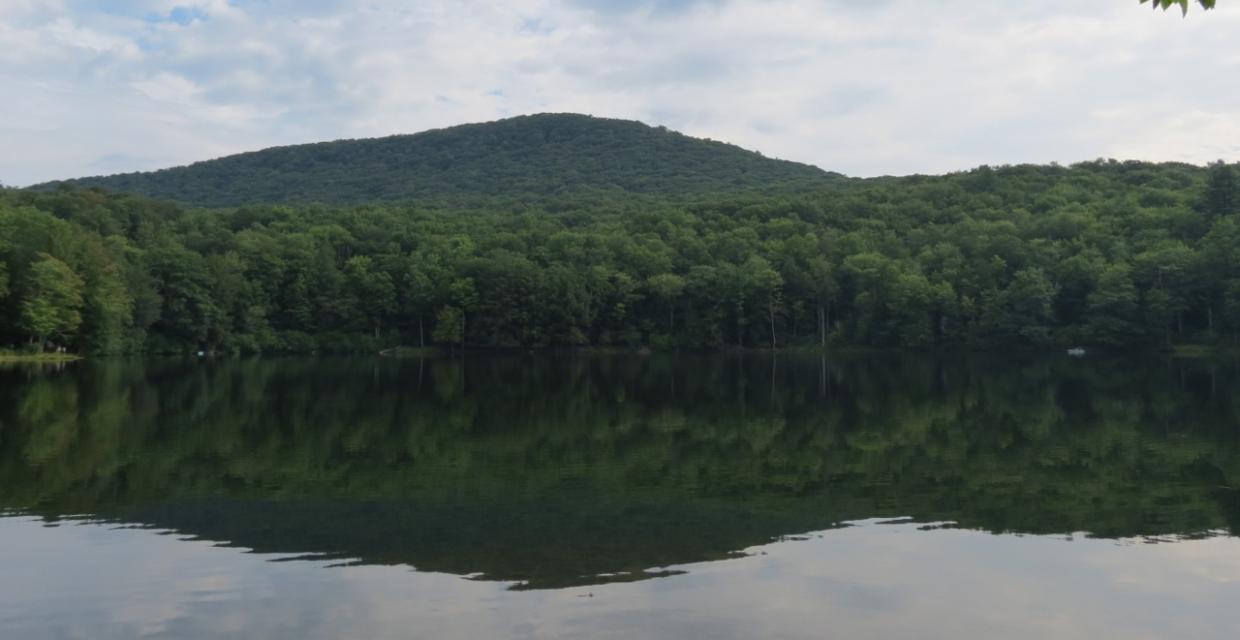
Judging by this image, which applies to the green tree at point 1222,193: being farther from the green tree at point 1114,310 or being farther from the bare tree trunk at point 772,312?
the bare tree trunk at point 772,312

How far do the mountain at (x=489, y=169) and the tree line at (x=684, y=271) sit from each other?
80.4ft

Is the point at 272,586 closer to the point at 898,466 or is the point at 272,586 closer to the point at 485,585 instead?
the point at 485,585

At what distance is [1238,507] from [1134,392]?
22.6m

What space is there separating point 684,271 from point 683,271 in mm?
105

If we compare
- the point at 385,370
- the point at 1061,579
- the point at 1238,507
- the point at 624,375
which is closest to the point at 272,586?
the point at 1061,579

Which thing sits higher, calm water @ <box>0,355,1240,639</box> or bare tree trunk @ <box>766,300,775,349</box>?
bare tree trunk @ <box>766,300,775,349</box>

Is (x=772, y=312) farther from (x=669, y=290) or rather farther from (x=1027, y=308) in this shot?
(x=1027, y=308)

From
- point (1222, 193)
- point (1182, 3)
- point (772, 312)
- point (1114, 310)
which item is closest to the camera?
point (1182, 3)

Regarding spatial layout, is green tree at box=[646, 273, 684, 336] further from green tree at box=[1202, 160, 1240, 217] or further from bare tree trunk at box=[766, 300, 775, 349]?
green tree at box=[1202, 160, 1240, 217]

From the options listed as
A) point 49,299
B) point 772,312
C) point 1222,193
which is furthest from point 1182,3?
point 1222,193

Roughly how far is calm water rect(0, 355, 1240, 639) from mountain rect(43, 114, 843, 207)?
112m

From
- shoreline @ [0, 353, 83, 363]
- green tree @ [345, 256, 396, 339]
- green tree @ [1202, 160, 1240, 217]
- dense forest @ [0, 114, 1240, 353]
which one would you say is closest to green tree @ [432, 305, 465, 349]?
dense forest @ [0, 114, 1240, 353]

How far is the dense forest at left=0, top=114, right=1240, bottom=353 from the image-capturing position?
7781 centimetres

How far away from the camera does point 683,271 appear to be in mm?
100625
